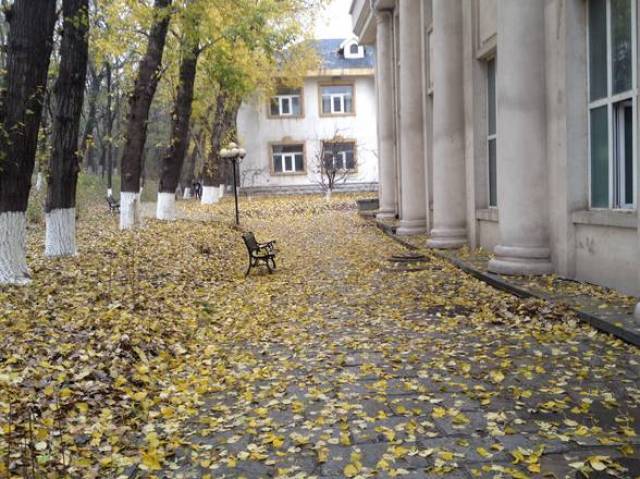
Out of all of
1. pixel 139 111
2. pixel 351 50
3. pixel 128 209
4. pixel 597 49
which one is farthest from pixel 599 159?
pixel 351 50

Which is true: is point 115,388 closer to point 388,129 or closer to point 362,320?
point 362,320

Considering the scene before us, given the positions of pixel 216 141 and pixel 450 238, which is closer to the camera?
pixel 450 238

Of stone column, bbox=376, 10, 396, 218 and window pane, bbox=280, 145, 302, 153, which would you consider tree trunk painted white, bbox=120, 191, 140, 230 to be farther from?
window pane, bbox=280, 145, 302, 153

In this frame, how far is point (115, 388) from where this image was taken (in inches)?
207

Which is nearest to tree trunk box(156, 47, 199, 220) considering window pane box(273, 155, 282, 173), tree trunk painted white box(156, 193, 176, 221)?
tree trunk painted white box(156, 193, 176, 221)

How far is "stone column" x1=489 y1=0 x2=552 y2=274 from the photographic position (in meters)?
9.20

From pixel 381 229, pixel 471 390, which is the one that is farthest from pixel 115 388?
pixel 381 229

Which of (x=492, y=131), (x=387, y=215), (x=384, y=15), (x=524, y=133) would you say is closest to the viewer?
(x=524, y=133)

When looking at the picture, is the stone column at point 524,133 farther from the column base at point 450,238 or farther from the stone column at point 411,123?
the stone column at point 411,123

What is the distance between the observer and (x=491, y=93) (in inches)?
491

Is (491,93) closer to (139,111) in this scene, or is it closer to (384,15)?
(139,111)

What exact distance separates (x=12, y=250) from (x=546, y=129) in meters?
7.42

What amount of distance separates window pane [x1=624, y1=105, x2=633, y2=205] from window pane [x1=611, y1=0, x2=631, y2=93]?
306 mm

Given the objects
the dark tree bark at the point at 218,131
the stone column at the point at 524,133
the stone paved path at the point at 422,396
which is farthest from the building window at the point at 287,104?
the stone paved path at the point at 422,396
